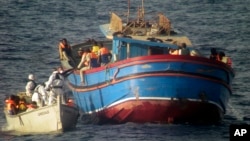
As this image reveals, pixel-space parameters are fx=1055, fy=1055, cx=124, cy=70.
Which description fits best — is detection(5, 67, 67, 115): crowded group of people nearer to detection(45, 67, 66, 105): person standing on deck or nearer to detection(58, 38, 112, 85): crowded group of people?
detection(45, 67, 66, 105): person standing on deck

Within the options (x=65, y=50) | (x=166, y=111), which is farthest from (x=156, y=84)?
(x=65, y=50)

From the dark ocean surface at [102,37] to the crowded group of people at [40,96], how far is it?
1.39 m

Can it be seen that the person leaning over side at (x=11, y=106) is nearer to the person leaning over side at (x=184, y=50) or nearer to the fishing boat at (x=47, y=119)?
the fishing boat at (x=47, y=119)

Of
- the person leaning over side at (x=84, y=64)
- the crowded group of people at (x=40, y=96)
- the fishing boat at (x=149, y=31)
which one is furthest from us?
the person leaning over side at (x=84, y=64)

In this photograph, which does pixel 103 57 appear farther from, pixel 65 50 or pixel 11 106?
pixel 65 50

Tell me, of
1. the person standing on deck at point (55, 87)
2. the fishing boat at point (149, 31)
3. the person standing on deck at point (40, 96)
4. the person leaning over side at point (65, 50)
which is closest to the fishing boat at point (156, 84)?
the fishing boat at point (149, 31)

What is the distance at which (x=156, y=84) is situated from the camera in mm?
45188

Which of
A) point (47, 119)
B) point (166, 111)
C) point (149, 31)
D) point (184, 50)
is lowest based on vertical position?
point (47, 119)

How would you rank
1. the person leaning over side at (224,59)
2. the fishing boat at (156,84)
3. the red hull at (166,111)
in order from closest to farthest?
the fishing boat at (156,84)
the red hull at (166,111)
the person leaning over side at (224,59)

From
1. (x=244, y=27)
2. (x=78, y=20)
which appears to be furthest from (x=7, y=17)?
(x=244, y=27)

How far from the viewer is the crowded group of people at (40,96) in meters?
46.4

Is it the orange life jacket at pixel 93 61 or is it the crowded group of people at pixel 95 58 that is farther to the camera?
the orange life jacket at pixel 93 61

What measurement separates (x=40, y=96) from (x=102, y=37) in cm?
3383

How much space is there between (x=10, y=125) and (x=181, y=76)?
8.74 m
